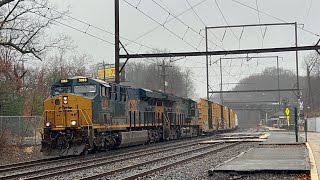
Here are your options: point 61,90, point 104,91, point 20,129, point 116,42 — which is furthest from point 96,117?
point 116,42

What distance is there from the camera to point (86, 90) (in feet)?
72.2

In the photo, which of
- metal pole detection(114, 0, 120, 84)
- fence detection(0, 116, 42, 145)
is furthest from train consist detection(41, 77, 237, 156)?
fence detection(0, 116, 42, 145)

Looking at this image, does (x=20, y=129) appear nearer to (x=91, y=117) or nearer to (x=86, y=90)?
(x=86, y=90)

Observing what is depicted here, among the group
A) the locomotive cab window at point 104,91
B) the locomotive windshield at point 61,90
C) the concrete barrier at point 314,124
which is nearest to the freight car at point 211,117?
the concrete barrier at point 314,124

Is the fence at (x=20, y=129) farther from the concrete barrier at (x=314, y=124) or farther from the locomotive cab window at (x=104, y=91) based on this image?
the concrete barrier at (x=314, y=124)

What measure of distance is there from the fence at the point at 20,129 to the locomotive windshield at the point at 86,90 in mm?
4344

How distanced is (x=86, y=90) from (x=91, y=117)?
1.69m

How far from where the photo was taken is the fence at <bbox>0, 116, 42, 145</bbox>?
25.7m

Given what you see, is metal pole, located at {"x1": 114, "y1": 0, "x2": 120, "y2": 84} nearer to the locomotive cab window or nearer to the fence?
the fence

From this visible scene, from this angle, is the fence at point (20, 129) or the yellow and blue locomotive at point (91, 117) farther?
the fence at point (20, 129)

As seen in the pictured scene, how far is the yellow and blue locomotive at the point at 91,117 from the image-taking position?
67.7 feet

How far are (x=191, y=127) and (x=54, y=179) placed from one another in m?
29.7

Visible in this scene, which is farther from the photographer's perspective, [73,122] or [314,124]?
[314,124]

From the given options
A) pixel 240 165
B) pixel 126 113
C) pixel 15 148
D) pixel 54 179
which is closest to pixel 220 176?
pixel 240 165
